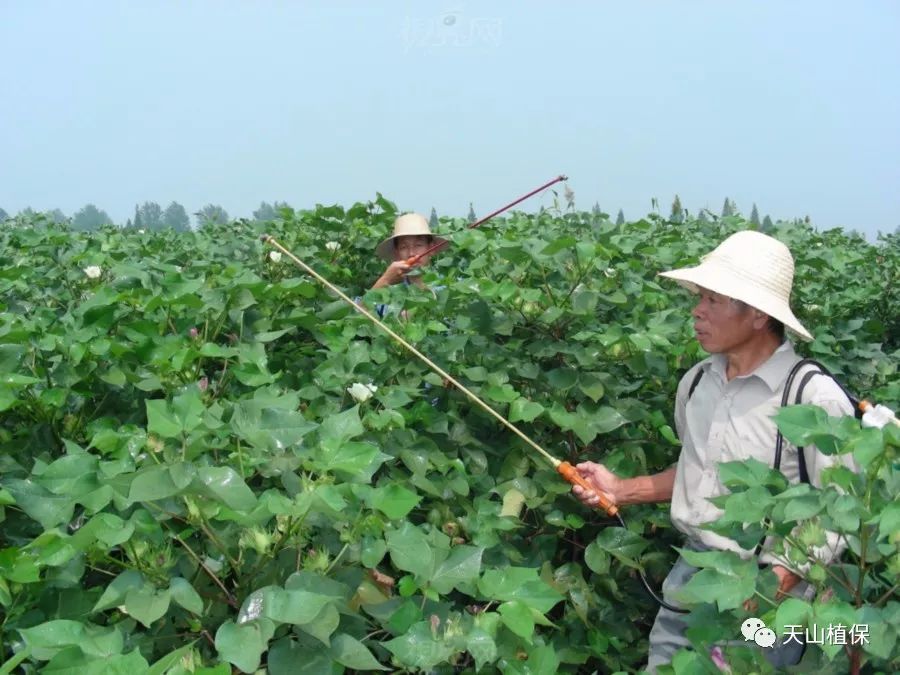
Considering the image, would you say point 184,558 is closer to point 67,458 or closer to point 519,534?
point 67,458

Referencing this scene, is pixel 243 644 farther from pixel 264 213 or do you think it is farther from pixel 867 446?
pixel 264 213

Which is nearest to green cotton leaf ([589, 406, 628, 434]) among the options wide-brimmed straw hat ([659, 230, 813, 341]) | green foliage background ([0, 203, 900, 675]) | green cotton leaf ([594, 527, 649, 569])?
green foliage background ([0, 203, 900, 675])

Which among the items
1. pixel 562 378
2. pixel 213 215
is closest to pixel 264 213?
pixel 213 215

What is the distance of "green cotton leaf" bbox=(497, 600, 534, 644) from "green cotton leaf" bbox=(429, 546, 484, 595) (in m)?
0.07

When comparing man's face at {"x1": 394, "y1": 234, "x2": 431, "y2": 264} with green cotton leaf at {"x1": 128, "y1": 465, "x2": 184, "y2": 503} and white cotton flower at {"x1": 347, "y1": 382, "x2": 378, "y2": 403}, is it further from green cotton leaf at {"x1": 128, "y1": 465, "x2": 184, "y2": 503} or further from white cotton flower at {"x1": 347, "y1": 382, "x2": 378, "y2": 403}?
green cotton leaf at {"x1": 128, "y1": 465, "x2": 184, "y2": 503}

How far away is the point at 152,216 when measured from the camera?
259 inches

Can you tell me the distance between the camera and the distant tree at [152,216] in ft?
20.2

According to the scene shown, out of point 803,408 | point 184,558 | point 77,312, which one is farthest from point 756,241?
point 77,312

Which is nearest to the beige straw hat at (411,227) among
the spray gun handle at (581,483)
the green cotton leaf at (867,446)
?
the spray gun handle at (581,483)

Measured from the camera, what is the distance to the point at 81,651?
115cm

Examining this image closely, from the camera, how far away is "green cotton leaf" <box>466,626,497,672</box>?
1.26 metres

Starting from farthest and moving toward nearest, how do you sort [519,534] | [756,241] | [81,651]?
1. [519,534]
2. [756,241]
3. [81,651]

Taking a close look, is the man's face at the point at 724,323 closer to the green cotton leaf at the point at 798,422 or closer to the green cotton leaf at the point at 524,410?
the green cotton leaf at the point at 524,410

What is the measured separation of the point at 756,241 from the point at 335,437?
1255 millimetres
